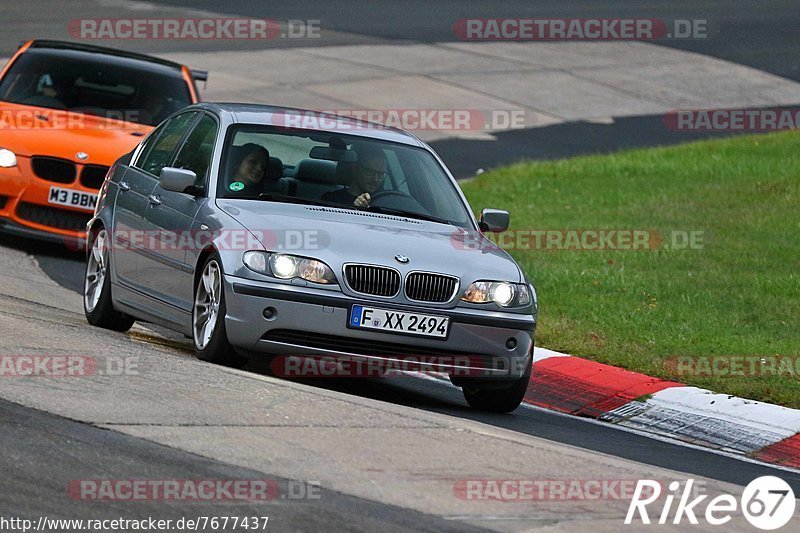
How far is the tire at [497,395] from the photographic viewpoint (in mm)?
9305

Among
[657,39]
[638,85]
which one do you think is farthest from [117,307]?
[657,39]

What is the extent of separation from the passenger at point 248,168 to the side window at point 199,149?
181 millimetres

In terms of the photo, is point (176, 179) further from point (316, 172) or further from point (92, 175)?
point (92, 175)

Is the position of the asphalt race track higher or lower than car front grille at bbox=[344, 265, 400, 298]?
lower

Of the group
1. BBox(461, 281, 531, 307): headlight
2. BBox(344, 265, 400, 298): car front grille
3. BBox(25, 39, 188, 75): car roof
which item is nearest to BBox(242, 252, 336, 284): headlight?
BBox(344, 265, 400, 298): car front grille

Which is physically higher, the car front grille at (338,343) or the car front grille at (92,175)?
the car front grille at (92,175)

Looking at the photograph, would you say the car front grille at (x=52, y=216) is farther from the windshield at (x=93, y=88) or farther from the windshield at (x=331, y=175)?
the windshield at (x=331, y=175)

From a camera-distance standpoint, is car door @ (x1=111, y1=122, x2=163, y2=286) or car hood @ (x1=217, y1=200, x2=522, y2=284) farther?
car door @ (x1=111, y1=122, x2=163, y2=286)

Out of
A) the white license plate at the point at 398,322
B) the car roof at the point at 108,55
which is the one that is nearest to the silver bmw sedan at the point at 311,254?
the white license plate at the point at 398,322

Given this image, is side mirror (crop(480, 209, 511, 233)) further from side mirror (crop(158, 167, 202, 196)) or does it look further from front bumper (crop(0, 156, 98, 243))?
front bumper (crop(0, 156, 98, 243))

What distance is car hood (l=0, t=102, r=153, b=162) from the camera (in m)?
13.9

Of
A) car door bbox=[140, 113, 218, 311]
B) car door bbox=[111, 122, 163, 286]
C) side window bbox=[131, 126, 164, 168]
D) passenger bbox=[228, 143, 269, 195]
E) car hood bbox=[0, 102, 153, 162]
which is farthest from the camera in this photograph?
car hood bbox=[0, 102, 153, 162]

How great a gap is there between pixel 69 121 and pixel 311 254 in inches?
254

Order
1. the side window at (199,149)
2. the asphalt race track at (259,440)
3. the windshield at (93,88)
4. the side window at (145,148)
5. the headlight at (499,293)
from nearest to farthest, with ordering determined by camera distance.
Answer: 1. the asphalt race track at (259,440)
2. the headlight at (499,293)
3. the side window at (199,149)
4. the side window at (145,148)
5. the windshield at (93,88)
